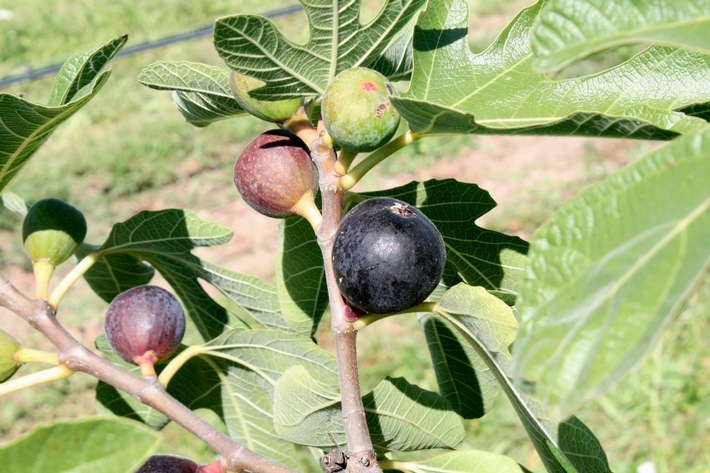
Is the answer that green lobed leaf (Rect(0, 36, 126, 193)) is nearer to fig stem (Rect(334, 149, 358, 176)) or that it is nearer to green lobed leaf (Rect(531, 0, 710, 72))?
fig stem (Rect(334, 149, 358, 176))

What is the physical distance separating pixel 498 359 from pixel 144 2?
7.89 metres

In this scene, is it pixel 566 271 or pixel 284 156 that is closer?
pixel 566 271

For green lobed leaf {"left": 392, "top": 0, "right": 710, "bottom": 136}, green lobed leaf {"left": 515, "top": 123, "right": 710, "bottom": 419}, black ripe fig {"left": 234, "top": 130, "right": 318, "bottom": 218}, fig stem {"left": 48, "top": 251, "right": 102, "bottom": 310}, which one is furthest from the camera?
fig stem {"left": 48, "top": 251, "right": 102, "bottom": 310}

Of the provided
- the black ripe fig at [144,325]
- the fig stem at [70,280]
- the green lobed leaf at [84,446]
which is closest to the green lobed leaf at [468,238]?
the black ripe fig at [144,325]

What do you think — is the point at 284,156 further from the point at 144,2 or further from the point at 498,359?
the point at 144,2

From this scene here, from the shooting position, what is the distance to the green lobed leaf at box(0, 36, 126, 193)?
0.96m

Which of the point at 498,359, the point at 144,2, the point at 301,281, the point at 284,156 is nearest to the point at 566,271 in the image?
the point at 498,359

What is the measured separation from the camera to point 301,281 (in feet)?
4.00

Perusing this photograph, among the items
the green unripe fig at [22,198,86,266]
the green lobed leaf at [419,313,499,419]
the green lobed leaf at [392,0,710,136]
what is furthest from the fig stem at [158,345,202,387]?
the green lobed leaf at [392,0,710,136]

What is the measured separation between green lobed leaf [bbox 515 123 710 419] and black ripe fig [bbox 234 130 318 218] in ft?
1.48

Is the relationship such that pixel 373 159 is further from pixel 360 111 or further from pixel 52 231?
pixel 52 231

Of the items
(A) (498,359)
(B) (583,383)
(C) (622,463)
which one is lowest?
(C) (622,463)

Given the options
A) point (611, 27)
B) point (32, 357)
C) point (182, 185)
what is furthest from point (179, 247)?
point (182, 185)

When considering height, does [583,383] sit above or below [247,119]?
above
